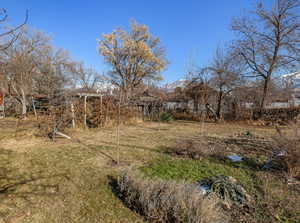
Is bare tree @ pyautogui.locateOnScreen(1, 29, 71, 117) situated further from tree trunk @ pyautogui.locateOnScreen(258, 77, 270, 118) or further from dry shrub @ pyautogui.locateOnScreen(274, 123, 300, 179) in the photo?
tree trunk @ pyautogui.locateOnScreen(258, 77, 270, 118)

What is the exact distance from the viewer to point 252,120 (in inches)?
489

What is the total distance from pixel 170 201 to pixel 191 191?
0.29 m

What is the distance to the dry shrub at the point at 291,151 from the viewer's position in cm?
321

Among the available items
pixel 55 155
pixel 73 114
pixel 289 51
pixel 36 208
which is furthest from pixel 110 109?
pixel 289 51

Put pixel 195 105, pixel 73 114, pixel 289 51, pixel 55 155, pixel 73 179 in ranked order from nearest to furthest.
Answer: pixel 73 179 → pixel 55 155 → pixel 73 114 → pixel 289 51 → pixel 195 105

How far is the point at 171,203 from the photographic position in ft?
6.51

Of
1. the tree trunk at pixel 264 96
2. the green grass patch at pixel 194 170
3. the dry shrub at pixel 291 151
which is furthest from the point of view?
the tree trunk at pixel 264 96

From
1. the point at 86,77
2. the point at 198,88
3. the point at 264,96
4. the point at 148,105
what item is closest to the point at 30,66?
the point at 86,77

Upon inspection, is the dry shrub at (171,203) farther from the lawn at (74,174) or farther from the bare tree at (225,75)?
the bare tree at (225,75)

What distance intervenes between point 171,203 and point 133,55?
18320 mm

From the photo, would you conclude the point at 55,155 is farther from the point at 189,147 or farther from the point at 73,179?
the point at 189,147

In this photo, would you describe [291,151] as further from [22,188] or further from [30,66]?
[30,66]

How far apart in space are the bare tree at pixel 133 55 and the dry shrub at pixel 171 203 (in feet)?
51.8

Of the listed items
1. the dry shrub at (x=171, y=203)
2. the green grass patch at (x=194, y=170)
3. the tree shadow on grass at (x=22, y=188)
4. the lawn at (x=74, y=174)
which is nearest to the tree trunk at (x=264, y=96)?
the lawn at (x=74, y=174)
